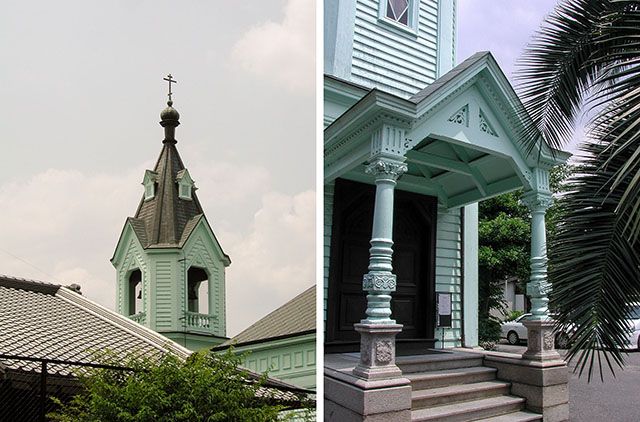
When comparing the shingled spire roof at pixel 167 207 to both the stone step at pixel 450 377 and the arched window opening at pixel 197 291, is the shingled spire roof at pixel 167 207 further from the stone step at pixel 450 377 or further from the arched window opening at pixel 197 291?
the stone step at pixel 450 377

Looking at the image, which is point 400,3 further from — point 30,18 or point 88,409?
point 88,409

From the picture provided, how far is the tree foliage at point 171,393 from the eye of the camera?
11.2 feet

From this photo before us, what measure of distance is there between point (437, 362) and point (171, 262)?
3.61 meters

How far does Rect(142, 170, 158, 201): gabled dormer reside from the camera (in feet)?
12.5

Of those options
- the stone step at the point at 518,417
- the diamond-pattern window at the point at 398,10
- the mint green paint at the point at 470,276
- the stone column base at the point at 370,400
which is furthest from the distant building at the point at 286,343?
the diamond-pattern window at the point at 398,10

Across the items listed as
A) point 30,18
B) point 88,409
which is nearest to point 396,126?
point 30,18

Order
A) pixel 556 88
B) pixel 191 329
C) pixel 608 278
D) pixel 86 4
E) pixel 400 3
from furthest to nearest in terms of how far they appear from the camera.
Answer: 1. pixel 400 3
2. pixel 556 88
3. pixel 608 278
4. pixel 86 4
5. pixel 191 329

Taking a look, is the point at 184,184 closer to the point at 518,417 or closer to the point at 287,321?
the point at 287,321

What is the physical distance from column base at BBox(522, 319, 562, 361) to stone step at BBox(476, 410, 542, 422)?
56cm

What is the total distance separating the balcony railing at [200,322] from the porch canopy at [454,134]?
218 cm

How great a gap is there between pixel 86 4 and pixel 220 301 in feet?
7.30

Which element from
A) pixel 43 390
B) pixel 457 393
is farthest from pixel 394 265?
pixel 43 390

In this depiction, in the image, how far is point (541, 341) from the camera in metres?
6.18

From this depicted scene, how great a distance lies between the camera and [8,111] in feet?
12.7
